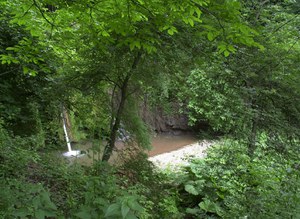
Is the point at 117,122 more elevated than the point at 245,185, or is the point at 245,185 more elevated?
the point at 117,122

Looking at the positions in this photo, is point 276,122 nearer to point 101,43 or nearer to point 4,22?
point 101,43

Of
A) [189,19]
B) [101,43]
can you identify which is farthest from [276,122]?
[101,43]

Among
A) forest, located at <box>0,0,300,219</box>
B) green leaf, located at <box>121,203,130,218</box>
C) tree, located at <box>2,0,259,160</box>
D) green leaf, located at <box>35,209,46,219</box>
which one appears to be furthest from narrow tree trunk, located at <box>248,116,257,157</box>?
green leaf, located at <box>35,209,46,219</box>

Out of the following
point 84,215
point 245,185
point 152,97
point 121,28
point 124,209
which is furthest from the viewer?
point 152,97

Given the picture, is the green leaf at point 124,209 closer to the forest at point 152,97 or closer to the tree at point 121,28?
the forest at point 152,97

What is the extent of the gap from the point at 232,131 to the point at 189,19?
2.00 m

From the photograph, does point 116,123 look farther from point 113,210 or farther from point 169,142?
point 169,142

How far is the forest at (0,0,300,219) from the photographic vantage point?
277 cm

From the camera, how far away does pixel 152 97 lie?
5039mm

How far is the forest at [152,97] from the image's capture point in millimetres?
2771

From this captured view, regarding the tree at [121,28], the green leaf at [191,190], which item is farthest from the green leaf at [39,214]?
the green leaf at [191,190]

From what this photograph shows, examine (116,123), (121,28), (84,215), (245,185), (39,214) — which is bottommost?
(245,185)

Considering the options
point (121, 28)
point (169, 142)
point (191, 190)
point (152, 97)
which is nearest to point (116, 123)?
point (152, 97)

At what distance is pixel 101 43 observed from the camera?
3850mm
